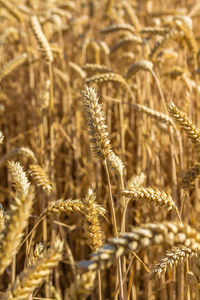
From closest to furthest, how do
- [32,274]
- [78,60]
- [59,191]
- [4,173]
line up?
1. [32,274]
2. [59,191]
3. [4,173]
4. [78,60]

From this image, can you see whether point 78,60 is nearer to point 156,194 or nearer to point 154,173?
point 154,173

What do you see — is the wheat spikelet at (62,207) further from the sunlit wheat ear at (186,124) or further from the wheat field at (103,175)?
the sunlit wheat ear at (186,124)

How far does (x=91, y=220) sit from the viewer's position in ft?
2.79

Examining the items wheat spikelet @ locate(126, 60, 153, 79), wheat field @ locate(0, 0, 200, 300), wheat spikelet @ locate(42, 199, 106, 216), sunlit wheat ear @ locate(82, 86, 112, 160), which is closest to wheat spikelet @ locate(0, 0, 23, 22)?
wheat field @ locate(0, 0, 200, 300)

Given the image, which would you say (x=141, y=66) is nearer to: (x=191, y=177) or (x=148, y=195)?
(x=191, y=177)

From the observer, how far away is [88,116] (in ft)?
2.98

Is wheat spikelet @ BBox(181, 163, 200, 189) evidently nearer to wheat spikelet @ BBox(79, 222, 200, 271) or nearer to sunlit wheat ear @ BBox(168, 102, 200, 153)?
sunlit wheat ear @ BBox(168, 102, 200, 153)

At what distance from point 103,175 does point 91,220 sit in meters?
1.37

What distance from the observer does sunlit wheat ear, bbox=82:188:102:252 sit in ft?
2.75

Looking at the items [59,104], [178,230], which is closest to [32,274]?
[178,230]

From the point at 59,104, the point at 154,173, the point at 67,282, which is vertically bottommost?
the point at 67,282

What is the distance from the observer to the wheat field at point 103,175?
2.10 feet

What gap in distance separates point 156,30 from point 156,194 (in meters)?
1.30

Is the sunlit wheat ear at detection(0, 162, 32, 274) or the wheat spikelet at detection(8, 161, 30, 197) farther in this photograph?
the wheat spikelet at detection(8, 161, 30, 197)
